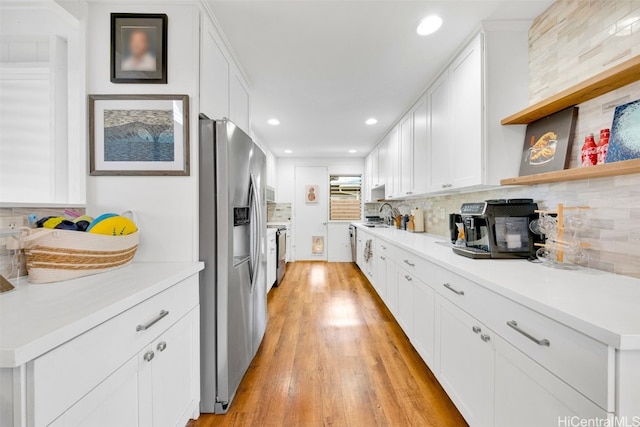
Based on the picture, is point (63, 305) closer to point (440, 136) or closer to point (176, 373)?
point (176, 373)

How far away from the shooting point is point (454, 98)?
6.36ft

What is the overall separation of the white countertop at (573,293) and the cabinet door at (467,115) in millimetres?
696

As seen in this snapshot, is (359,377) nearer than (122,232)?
No

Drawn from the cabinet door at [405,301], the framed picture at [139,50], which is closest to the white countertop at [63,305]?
the framed picture at [139,50]

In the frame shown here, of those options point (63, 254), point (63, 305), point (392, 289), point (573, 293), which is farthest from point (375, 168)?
point (63, 305)

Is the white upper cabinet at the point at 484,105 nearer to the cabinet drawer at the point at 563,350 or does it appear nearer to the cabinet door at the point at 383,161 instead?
the cabinet drawer at the point at 563,350

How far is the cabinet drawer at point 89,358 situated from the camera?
59cm

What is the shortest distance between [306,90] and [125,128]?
166 centimetres

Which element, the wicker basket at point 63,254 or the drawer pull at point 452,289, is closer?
the wicker basket at point 63,254

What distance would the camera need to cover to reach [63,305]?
0.77 m

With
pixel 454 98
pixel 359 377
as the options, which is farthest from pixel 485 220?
pixel 359 377

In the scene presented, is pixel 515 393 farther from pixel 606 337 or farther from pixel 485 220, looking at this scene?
pixel 485 220

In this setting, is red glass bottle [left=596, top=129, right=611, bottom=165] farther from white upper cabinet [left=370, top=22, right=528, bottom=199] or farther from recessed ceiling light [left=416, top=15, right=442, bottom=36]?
recessed ceiling light [left=416, top=15, right=442, bottom=36]

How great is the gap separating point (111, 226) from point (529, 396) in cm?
187
